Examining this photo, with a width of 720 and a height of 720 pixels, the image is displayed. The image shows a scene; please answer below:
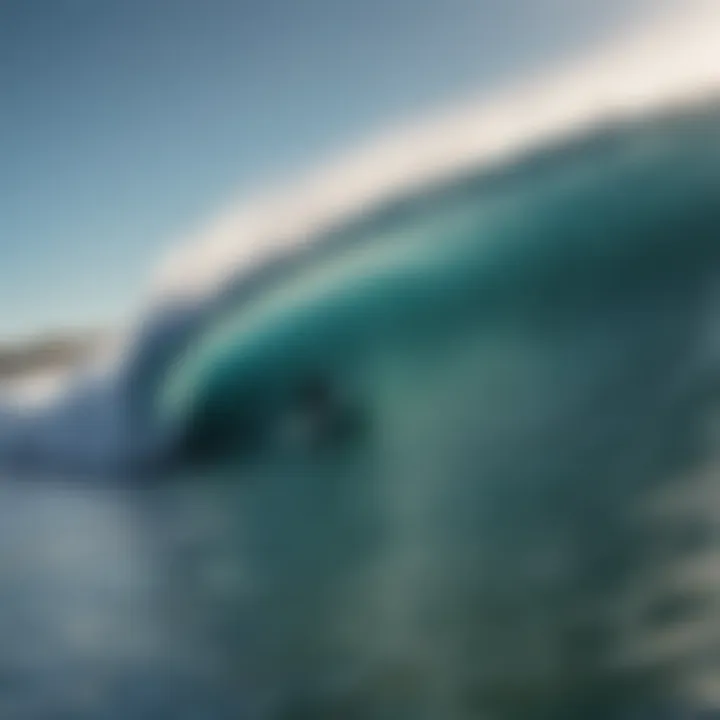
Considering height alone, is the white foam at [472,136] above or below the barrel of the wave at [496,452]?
above

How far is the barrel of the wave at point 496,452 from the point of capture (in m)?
1.46

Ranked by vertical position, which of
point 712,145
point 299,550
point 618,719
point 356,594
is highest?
point 712,145

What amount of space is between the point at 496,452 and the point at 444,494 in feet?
0.37

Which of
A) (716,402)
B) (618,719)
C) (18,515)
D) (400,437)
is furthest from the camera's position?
(18,515)

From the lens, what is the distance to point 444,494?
1.55 m

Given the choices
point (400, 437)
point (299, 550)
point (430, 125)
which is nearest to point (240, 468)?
point (299, 550)

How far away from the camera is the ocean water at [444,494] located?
147 cm

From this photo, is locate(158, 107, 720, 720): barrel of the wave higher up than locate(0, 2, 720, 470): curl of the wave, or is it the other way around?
locate(0, 2, 720, 470): curl of the wave

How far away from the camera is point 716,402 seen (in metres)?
1.52

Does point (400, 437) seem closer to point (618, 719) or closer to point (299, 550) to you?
point (299, 550)

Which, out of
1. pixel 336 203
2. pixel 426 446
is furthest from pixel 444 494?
pixel 336 203

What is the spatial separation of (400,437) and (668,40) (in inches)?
32.1

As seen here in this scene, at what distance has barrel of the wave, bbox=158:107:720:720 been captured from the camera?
4.81 feet

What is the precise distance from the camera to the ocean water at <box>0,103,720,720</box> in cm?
147
